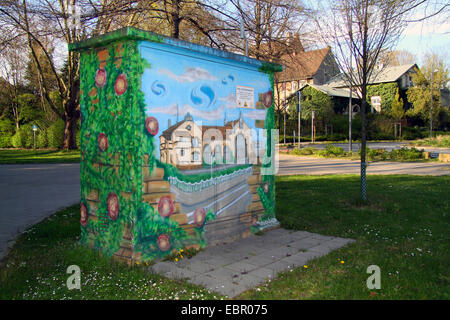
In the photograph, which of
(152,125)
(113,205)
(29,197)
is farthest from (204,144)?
(29,197)

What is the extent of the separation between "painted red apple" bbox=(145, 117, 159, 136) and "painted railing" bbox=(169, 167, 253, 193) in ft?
2.15

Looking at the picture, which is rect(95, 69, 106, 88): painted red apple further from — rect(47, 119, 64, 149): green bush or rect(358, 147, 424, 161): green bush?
rect(47, 119, 64, 149): green bush

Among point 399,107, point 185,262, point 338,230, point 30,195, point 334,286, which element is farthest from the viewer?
point 399,107

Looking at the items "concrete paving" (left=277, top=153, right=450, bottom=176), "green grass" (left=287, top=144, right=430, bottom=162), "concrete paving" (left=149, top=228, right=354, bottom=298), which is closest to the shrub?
"green grass" (left=287, top=144, right=430, bottom=162)

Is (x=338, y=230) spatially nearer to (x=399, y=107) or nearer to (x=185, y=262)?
(x=185, y=262)

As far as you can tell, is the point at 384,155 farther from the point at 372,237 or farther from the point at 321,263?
the point at 321,263

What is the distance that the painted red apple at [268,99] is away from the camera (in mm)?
6609

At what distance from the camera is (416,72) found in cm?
5394

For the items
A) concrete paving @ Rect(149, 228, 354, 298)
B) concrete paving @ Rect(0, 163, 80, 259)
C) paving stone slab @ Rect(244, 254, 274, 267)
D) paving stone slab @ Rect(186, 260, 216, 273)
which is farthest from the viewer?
concrete paving @ Rect(0, 163, 80, 259)

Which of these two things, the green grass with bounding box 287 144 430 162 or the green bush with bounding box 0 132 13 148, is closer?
the green grass with bounding box 287 144 430 162

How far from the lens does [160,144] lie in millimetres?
4973

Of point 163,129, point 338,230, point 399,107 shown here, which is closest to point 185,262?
point 163,129

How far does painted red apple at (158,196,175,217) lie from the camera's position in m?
5.00

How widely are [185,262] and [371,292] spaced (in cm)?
220
